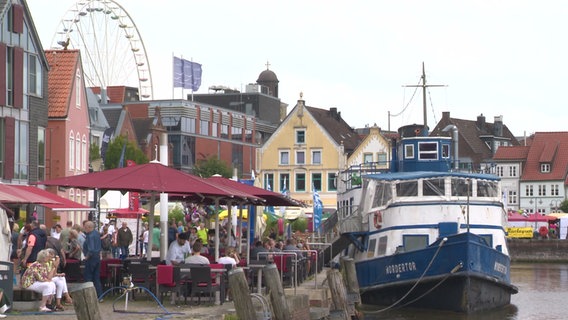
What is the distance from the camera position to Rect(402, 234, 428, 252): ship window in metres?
39.2

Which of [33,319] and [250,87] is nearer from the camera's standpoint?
[33,319]

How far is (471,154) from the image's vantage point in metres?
135

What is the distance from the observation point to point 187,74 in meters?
137

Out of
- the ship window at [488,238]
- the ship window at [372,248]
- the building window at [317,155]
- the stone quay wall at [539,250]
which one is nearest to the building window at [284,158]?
the building window at [317,155]

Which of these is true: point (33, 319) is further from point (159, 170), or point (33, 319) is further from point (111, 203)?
point (111, 203)

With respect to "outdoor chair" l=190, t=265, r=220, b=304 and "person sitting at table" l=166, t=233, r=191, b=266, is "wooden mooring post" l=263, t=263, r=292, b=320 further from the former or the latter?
"person sitting at table" l=166, t=233, r=191, b=266

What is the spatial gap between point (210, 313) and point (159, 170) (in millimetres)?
4723

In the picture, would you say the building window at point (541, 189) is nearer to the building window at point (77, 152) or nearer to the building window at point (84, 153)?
the building window at point (84, 153)

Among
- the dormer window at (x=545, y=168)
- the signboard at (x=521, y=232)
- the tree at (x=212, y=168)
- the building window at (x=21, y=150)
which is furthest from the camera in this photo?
the dormer window at (x=545, y=168)

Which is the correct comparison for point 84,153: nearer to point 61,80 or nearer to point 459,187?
point 61,80

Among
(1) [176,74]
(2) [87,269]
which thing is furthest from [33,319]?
(1) [176,74]

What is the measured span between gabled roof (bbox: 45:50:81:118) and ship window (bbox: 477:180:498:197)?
2558cm

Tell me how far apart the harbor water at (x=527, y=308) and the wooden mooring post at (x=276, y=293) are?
15338 mm

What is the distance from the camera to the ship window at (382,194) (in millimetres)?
40344
